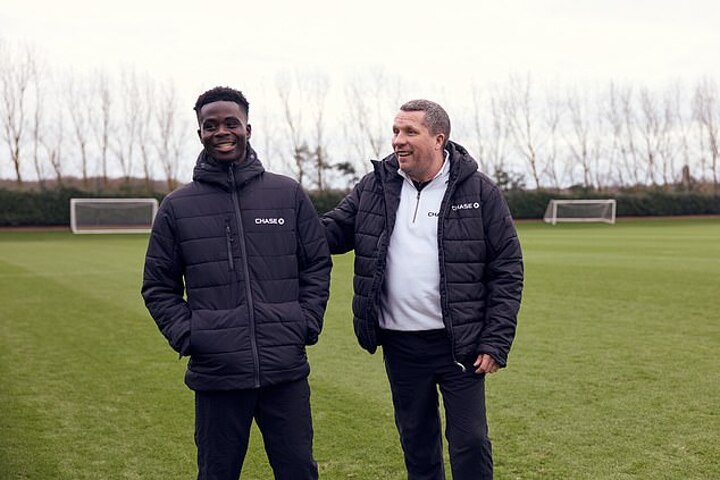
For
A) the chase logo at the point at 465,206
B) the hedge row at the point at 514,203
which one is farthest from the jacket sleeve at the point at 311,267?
the hedge row at the point at 514,203

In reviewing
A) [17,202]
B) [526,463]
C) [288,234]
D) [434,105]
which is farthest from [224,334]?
[17,202]

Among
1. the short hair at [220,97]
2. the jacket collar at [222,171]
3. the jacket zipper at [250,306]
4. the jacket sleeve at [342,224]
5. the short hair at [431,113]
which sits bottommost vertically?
the jacket zipper at [250,306]

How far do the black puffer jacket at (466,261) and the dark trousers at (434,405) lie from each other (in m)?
0.11

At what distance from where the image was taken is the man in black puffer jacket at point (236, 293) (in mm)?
3125

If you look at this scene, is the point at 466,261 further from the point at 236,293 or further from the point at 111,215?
the point at 111,215

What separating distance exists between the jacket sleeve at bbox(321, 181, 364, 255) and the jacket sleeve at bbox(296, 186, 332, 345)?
0.39 m

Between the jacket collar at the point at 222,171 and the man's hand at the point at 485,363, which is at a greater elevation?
the jacket collar at the point at 222,171

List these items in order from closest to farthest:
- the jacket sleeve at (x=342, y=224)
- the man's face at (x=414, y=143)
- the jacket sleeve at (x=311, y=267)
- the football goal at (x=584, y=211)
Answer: the jacket sleeve at (x=311, y=267) → the man's face at (x=414, y=143) → the jacket sleeve at (x=342, y=224) → the football goal at (x=584, y=211)

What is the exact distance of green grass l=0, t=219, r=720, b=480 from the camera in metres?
4.70

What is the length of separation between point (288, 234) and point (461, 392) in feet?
3.38

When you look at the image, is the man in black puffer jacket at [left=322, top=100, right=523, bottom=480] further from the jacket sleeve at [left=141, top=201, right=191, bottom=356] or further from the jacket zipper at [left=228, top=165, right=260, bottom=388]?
the jacket sleeve at [left=141, top=201, right=191, bottom=356]

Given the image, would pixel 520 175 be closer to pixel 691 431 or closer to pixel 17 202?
pixel 17 202

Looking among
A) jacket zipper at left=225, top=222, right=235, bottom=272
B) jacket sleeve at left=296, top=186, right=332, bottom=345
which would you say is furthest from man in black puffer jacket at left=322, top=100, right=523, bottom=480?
jacket zipper at left=225, top=222, right=235, bottom=272

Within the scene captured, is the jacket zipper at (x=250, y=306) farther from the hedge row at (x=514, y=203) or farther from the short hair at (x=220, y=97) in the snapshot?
the hedge row at (x=514, y=203)
